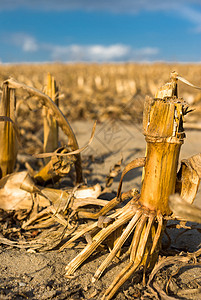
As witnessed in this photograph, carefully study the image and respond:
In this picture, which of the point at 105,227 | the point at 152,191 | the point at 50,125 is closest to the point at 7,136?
the point at 50,125

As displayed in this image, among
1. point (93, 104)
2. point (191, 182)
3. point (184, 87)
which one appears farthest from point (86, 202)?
point (184, 87)

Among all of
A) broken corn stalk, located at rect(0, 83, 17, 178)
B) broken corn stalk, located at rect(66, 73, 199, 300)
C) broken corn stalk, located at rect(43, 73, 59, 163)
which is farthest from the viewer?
broken corn stalk, located at rect(43, 73, 59, 163)

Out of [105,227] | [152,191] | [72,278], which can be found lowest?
[72,278]

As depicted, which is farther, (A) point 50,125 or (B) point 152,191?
(A) point 50,125

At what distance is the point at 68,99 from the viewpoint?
5.35 meters

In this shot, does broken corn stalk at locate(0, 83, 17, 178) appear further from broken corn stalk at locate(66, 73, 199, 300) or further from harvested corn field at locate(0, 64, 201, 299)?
broken corn stalk at locate(66, 73, 199, 300)

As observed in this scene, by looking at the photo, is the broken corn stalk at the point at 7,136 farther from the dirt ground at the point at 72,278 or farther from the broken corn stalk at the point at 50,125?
the dirt ground at the point at 72,278

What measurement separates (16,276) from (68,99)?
15.0ft

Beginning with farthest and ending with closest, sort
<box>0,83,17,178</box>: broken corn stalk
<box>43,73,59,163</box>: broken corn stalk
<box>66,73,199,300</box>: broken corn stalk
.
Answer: <box>43,73,59,163</box>: broken corn stalk, <box>0,83,17,178</box>: broken corn stalk, <box>66,73,199,300</box>: broken corn stalk

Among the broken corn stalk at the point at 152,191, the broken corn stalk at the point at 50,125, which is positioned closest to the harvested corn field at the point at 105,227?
the broken corn stalk at the point at 152,191

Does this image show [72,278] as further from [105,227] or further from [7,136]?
[7,136]

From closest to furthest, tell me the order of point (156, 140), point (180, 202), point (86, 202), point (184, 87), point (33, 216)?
point (180, 202) < point (156, 140) < point (86, 202) < point (33, 216) < point (184, 87)

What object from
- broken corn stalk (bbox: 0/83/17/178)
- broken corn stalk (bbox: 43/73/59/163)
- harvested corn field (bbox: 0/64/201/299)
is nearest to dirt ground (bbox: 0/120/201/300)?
harvested corn field (bbox: 0/64/201/299)

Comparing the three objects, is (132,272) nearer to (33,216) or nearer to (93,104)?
(33,216)
